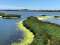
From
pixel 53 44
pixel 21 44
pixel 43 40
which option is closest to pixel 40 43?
pixel 43 40

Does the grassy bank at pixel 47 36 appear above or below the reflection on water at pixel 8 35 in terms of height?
above

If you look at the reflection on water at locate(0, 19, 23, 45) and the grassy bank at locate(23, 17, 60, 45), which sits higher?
the grassy bank at locate(23, 17, 60, 45)

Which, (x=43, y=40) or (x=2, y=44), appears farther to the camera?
(x=2, y=44)

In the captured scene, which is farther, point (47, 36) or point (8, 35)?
point (8, 35)

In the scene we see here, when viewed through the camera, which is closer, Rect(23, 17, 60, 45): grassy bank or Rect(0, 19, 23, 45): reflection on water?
Rect(23, 17, 60, 45): grassy bank

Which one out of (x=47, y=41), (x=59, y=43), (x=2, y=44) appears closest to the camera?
(x=59, y=43)

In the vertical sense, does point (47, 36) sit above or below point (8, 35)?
above

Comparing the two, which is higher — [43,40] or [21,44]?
[43,40]

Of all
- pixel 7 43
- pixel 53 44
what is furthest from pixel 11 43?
pixel 53 44

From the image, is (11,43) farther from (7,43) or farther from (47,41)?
(47,41)

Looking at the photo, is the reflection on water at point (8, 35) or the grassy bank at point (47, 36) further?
the reflection on water at point (8, 35)

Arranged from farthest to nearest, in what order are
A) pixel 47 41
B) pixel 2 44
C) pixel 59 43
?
pixel 2 44, pixel 47 41, pixel 59 43
